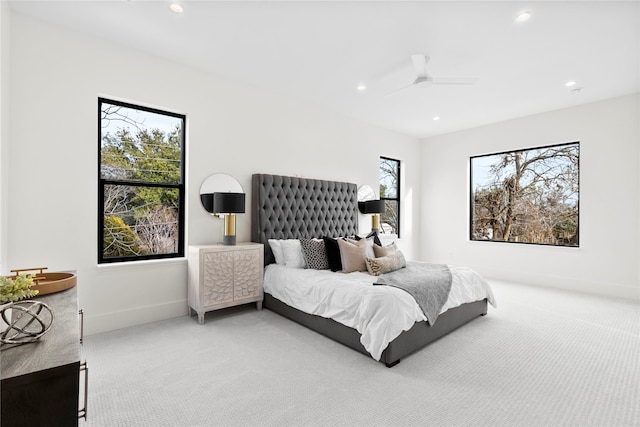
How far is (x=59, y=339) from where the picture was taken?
1.10 m

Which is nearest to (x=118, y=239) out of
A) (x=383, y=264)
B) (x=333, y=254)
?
(x=333, y=254)

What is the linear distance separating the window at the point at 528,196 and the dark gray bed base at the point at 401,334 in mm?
2545

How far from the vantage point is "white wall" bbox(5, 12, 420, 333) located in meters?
2.68

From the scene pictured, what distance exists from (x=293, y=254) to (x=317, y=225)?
0.87 meters

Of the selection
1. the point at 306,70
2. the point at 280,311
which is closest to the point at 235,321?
the point at 280,311

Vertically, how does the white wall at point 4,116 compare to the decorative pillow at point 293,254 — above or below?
above

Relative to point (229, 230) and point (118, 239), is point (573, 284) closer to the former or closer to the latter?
point (229, 230)

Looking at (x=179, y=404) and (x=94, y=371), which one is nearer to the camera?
(x=179, y=404)

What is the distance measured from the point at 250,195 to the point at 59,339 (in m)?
3.07

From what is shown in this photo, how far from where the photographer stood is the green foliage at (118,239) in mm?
3197

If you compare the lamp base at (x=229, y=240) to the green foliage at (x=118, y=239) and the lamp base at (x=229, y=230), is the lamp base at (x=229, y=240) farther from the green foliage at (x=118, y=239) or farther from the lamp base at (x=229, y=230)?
the green foliage at (x=118, y=239)

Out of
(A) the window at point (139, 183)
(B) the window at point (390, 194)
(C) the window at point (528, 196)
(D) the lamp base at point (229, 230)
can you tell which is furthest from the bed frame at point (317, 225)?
(C) the window at point (528, 196)

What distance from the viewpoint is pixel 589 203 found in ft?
15.4

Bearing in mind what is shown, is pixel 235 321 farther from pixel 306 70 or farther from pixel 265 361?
pixel 306 70
